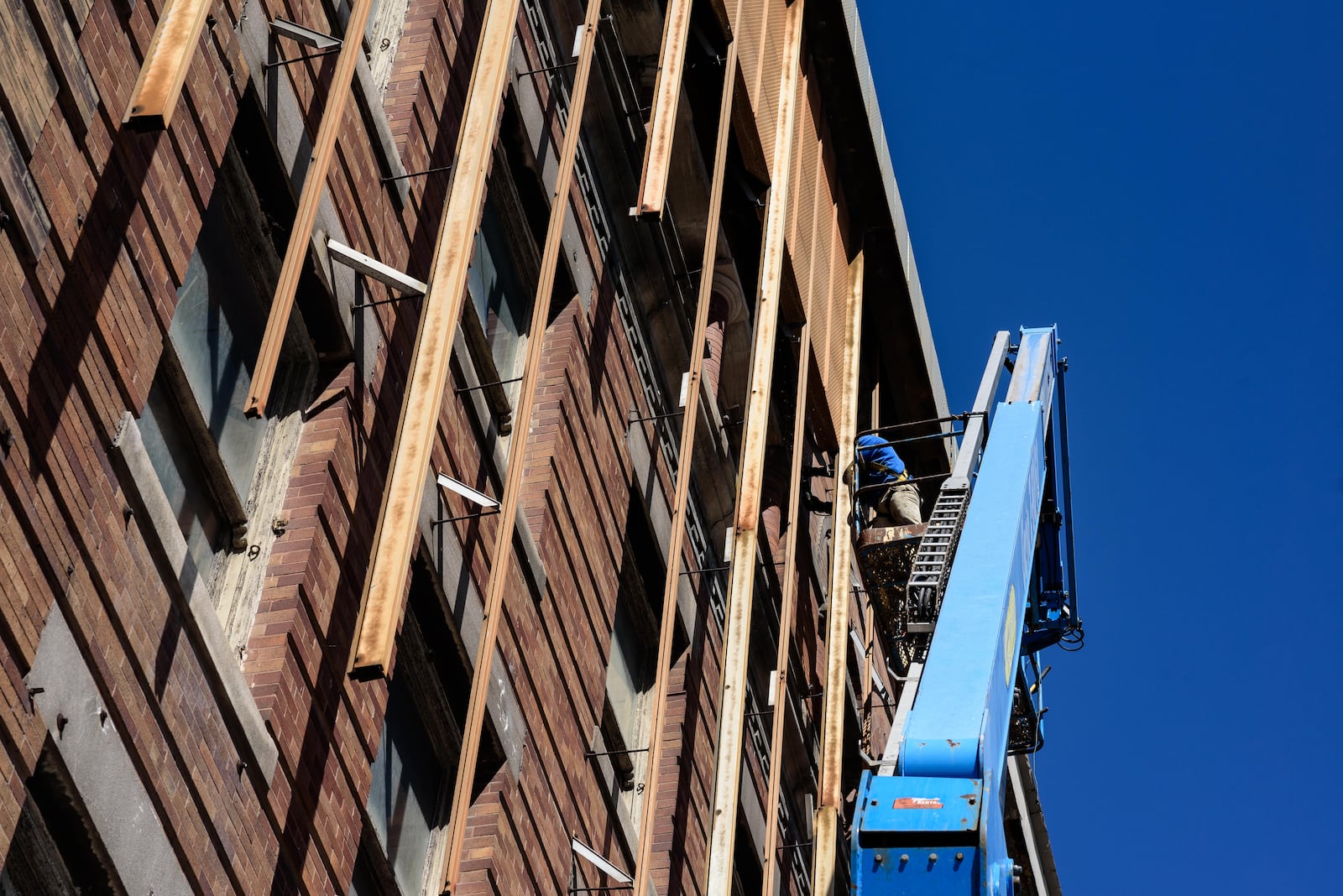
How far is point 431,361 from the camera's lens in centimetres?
952

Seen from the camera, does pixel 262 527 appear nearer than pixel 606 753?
Yes

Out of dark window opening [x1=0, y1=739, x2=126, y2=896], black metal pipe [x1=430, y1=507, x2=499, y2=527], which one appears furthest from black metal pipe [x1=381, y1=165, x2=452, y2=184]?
dark window opening [x1=0, y1=739, x2=126, y2=896]

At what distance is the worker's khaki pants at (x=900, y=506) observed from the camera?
2028 cm

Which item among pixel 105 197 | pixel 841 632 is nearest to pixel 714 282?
pixel 841 632

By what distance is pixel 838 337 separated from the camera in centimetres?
2150

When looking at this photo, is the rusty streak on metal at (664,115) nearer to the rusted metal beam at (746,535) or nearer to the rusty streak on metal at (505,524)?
the rusty streak on metal at (505,524)

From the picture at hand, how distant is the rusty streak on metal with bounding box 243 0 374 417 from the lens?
8289 millimetres

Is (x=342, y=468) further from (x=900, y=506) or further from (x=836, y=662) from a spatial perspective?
(x=900, y=506)

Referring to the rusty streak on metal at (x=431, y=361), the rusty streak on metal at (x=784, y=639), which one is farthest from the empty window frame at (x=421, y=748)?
the rusty streak on metal at (x=784, y=639)

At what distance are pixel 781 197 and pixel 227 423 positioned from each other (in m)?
8.20

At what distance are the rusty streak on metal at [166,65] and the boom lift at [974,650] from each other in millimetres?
5857

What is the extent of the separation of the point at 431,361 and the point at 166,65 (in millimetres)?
2265

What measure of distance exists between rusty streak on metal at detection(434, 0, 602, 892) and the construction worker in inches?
339

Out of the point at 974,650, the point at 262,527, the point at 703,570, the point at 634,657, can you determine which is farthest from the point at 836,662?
the point at 262,527
